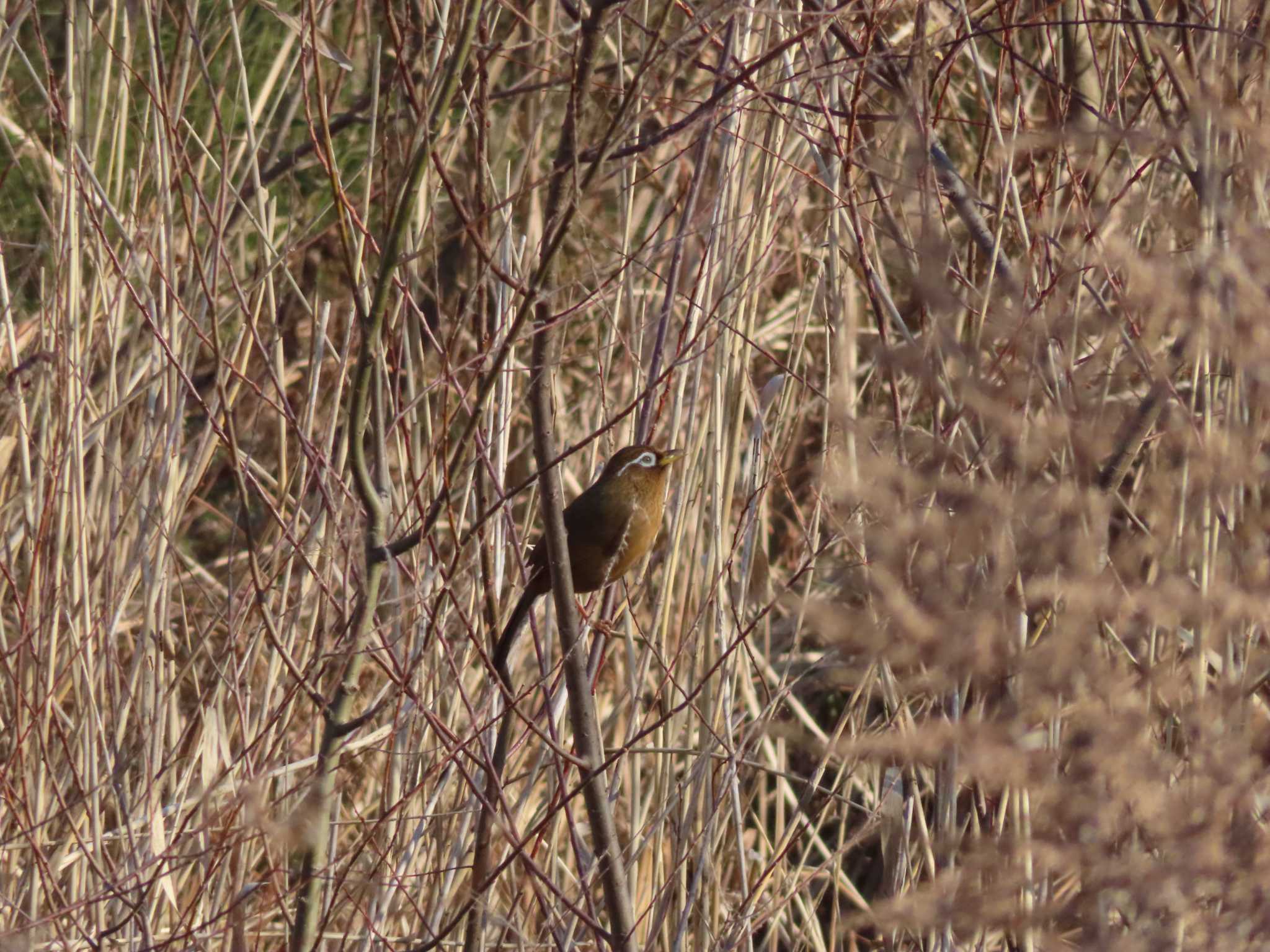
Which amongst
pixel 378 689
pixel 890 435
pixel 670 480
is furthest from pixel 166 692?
pixel 890 435

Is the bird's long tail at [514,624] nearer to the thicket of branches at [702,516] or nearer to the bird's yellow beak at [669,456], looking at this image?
the thicket of branches at [702,516]

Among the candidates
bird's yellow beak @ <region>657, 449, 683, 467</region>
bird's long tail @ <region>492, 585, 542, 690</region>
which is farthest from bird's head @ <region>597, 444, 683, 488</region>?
bird's long tail @ <region>492, 585, 542, 690</region>

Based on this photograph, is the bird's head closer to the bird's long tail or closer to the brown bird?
the brown bird

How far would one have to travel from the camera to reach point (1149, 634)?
2410 mm

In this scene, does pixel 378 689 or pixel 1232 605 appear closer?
pixel 1232 605

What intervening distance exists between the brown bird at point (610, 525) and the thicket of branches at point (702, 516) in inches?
2.8

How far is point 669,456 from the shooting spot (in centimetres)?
270

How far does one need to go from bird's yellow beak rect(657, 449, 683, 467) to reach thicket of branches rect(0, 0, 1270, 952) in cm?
4

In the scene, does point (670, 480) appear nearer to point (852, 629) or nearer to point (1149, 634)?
point (1149, 634)

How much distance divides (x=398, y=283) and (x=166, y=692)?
984 millimetres

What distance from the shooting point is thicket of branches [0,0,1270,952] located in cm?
137

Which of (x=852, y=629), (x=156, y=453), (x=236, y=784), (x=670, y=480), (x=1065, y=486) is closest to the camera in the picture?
(x=852, y=629)

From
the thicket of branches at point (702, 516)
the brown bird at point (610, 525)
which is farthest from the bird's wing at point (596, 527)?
the thicket of branches at point (702, 516)

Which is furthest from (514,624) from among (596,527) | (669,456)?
(669,456)
